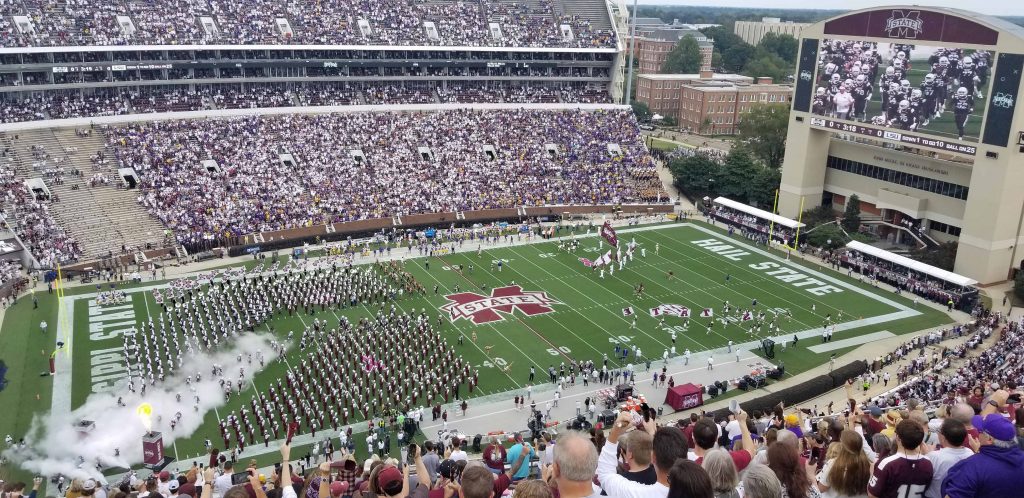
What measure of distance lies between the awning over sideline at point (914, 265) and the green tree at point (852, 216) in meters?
3.14

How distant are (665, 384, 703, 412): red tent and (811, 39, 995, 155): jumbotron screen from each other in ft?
65.6

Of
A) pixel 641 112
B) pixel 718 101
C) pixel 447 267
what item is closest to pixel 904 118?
pixel 447 267

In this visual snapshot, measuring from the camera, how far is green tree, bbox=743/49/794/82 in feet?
352

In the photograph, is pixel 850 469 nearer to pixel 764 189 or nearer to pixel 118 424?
pixel 118 424

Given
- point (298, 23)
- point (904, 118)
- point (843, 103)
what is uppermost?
point (298, 23)

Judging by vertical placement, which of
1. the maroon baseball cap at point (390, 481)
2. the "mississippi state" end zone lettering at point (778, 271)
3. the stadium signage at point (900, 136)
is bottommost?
the "mississippi state" end zone lettering at point (778, 271)

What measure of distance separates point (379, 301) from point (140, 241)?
42.8 ft

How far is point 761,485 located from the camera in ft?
16.0

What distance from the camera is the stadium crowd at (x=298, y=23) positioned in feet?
147

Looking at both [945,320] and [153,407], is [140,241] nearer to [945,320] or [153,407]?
[153,407]

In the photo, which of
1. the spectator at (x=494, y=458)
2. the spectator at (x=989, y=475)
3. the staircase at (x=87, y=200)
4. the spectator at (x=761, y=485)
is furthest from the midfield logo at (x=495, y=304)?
the spectator at (x=761, y=485)

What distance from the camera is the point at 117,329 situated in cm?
2911

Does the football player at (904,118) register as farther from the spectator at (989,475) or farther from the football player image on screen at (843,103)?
the spectator at (989,475)

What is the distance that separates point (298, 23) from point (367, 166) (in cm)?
1227
